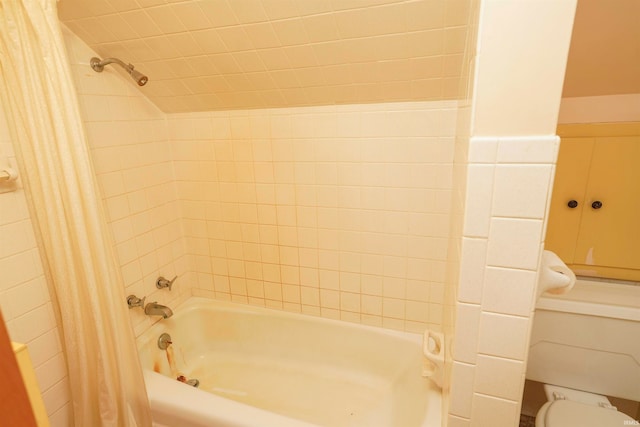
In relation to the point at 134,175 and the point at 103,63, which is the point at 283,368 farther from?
the point at 103,63

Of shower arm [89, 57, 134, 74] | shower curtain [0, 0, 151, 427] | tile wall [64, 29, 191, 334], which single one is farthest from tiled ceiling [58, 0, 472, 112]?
shower curtain [0, 0, 151, 427]

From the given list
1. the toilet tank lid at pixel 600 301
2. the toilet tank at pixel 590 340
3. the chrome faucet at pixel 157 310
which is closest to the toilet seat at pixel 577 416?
the toilet tank at pixel 590 340

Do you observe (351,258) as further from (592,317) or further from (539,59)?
(539,59)

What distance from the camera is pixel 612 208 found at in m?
1.34

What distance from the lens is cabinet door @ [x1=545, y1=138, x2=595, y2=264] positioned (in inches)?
52.4

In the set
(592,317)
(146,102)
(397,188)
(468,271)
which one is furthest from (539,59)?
(146,102)

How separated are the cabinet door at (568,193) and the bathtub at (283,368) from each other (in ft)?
2.63

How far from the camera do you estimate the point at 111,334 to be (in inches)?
43.9

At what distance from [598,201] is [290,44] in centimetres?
140

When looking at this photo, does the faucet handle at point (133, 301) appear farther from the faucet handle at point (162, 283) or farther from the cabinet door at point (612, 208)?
the cabinet door at point (612, 208)

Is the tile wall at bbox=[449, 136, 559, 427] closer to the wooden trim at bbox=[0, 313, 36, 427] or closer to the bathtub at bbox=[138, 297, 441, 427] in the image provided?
the bathtub at bbox=[138, 297, 441, 427]

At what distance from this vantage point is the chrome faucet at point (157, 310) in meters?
1.61

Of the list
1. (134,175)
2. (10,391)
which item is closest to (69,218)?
(134,175)

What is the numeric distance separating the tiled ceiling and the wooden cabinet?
0.60 meters
